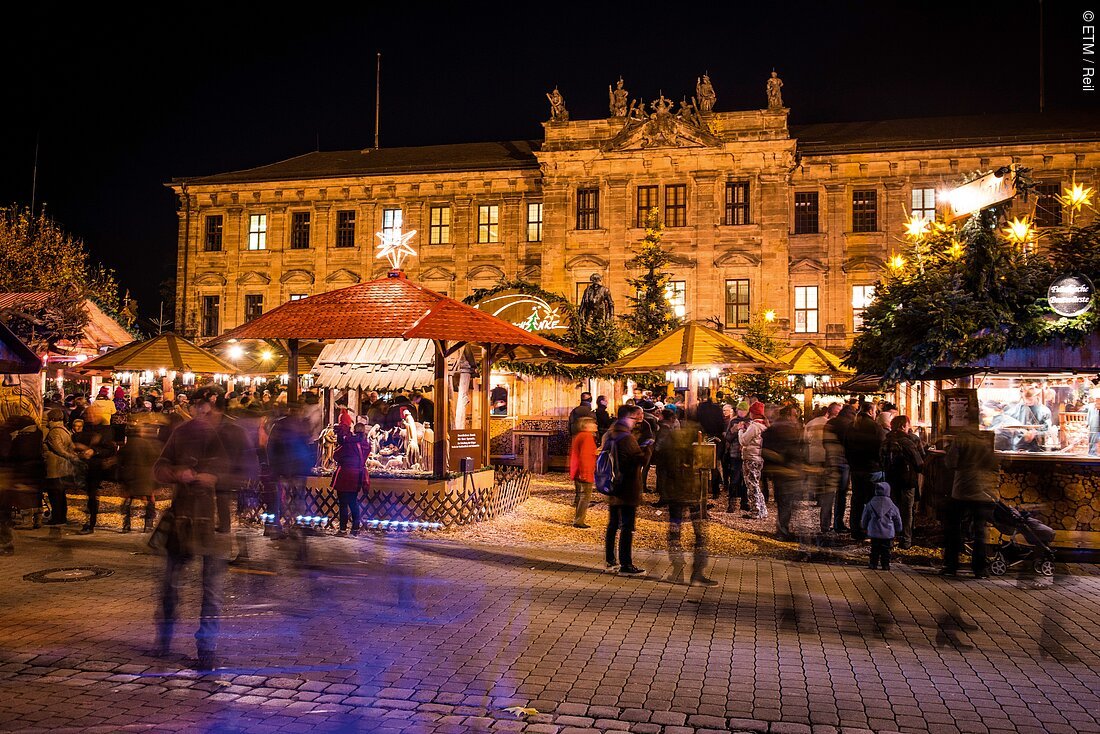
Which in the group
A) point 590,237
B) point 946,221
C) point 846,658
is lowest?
point 846,658

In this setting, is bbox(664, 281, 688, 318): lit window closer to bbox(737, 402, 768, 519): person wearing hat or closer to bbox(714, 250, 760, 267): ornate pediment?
bbox(714, 250, 760, 267): ornate pediment

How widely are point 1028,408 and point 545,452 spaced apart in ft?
40.0

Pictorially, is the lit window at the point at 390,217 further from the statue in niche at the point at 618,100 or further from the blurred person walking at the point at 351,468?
the blurred person walking at the point at 351,468

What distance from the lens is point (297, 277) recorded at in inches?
1793

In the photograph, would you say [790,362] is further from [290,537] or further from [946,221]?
[290,537]

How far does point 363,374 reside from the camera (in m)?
15.7

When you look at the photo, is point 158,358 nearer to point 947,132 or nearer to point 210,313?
point 210,313

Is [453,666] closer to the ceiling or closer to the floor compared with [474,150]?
closer to the floor

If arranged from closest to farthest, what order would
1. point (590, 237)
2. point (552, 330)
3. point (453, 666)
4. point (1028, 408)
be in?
point (453, 666) → point (1028, 408) → point (552, 330) → point (590, 237)

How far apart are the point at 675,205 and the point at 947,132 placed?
13678 millimetres

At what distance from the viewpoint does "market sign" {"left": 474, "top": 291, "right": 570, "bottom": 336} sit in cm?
2473

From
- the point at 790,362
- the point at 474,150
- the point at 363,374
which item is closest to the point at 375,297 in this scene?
the point at 363,374

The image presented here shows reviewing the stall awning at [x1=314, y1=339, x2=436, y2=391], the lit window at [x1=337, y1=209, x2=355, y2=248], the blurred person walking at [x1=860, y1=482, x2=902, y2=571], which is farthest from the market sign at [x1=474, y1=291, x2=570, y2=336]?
the lit window at [x1=337, y1=209, x2=355, y2=248]

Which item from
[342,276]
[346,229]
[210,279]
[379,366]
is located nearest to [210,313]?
[210,279]
